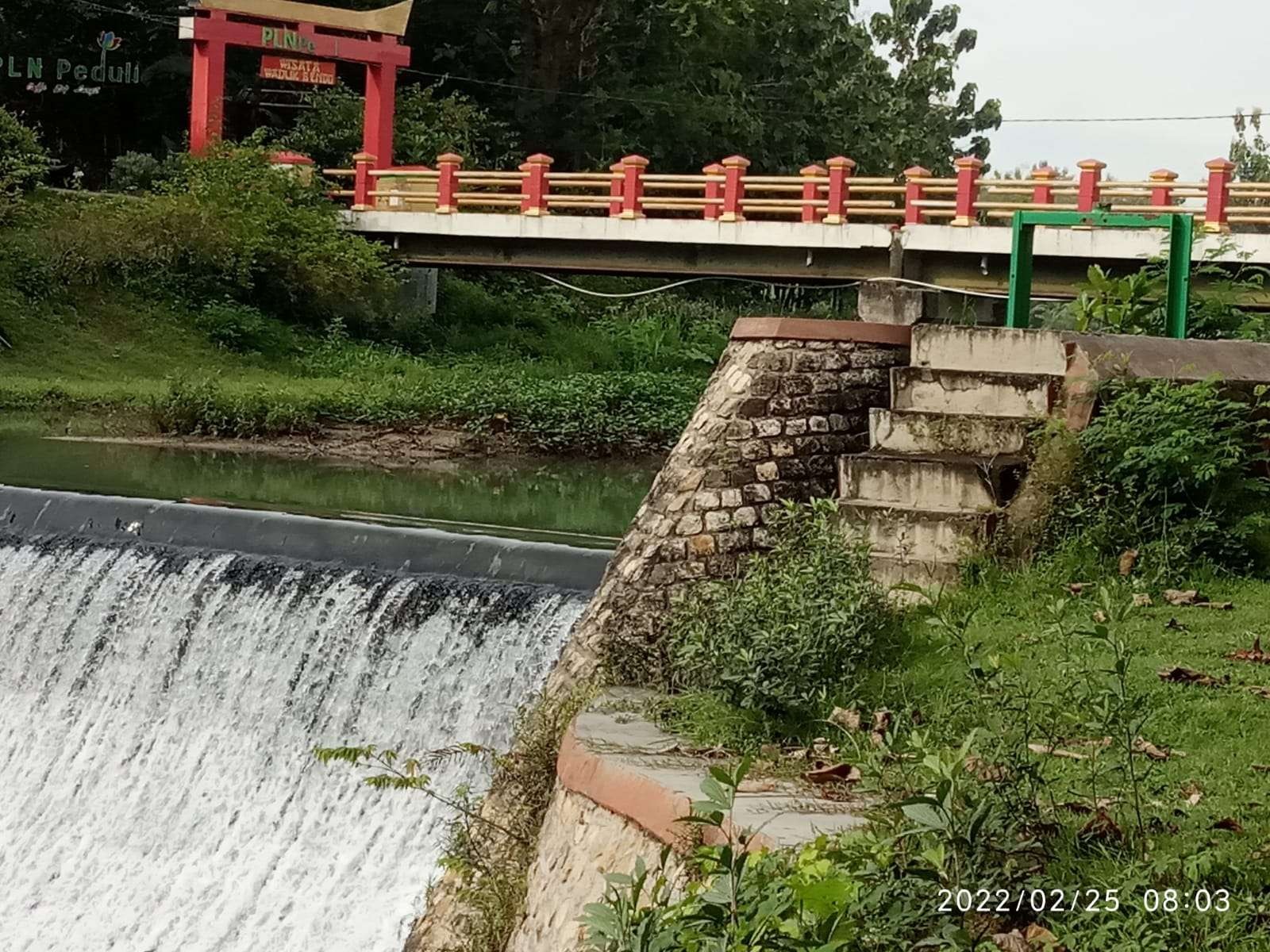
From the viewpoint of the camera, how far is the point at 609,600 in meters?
7.59

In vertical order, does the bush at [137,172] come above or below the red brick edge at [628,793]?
above

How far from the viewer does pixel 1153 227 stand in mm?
8500

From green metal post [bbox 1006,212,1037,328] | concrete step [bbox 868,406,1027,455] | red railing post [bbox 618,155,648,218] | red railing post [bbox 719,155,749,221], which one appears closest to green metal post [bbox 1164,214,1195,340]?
green metal post [bbox 1006,212,1037,328]

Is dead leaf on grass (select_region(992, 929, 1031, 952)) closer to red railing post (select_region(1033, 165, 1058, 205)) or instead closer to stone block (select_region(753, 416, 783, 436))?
stone block (select_region(753, 416, 783, 436))

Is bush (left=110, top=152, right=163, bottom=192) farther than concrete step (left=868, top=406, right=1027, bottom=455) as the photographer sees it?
Yes

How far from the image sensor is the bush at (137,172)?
29359mm

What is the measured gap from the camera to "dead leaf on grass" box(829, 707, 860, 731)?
20.3 feet

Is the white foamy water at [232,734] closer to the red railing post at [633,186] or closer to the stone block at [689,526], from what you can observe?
the stone block at [689,526]

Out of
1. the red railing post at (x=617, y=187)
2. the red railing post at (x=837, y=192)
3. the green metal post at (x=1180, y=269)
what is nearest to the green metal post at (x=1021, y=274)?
the green metal post at (x=1180, y=269)

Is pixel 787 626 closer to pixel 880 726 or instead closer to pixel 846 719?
pixel 846 719

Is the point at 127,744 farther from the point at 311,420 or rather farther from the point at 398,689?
the point at 311,420

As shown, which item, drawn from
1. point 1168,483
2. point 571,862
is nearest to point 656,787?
point 571,862

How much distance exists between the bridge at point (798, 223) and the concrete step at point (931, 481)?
1007cm
